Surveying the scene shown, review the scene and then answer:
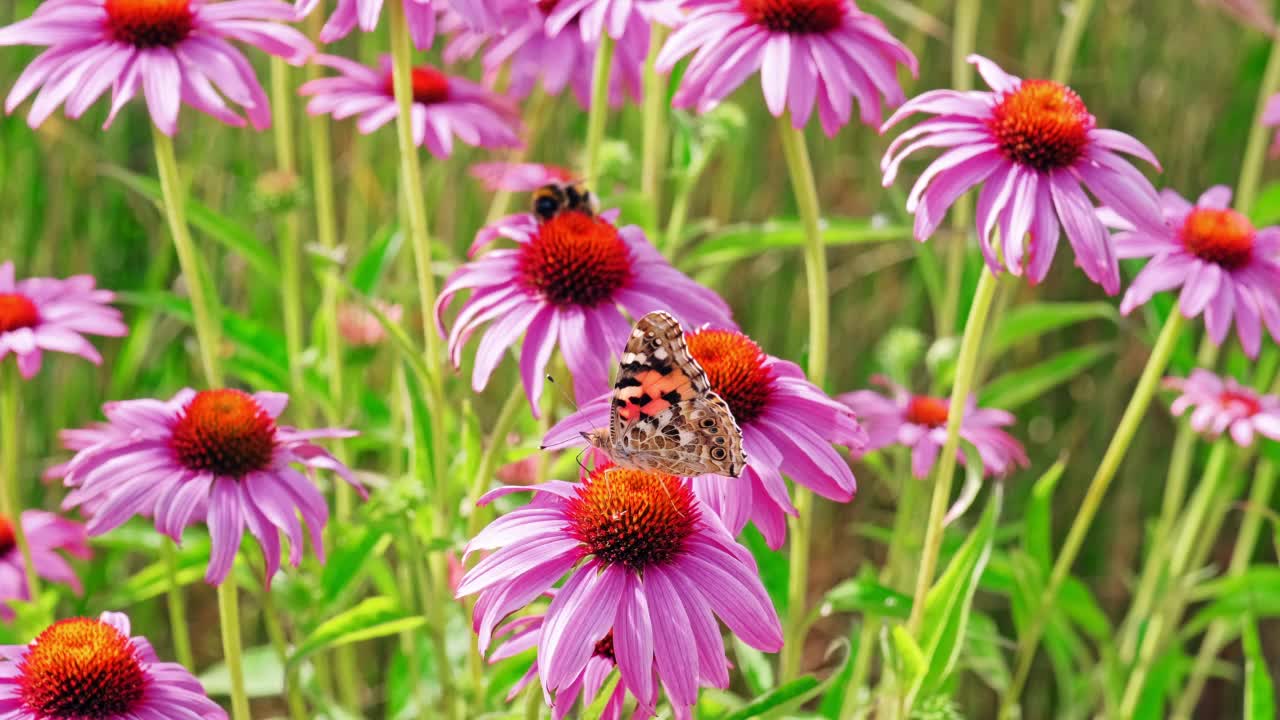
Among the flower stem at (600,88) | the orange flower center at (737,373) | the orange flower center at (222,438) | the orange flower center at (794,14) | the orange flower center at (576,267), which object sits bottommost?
the orange flower center at (222,438)

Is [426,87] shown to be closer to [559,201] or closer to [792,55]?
[559,201]

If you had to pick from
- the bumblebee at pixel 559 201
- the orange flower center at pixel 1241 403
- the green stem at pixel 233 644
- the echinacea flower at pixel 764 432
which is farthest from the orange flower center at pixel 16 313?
the orange flower center at pixel 1241 403

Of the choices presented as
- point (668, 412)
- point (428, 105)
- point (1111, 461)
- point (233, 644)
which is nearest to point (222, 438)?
point (233, 644)

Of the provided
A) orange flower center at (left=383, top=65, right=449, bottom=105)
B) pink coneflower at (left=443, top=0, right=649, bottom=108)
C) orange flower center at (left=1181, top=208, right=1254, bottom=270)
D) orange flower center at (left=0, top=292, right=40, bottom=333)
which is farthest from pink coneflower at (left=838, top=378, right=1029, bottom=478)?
orange flower center at (left=0, top=292, right=40, bottom=333)

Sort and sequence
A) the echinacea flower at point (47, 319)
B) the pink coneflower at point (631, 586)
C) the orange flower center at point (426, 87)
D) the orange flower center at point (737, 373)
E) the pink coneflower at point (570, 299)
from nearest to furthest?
the pink coneflower at point (631, 586)
the orange flower center at point (737, 373)
the pink coneflower at point (570, 299)
the echinacea flower at point (47, 319)
the orange flower center at point (426, 87)

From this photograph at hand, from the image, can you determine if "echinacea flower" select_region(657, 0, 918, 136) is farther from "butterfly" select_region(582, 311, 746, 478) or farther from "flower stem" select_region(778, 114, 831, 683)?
"butterfly" select_region(582, 311, 746, 478)

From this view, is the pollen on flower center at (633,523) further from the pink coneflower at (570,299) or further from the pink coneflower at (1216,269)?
the pink coneflower at (1216,269)

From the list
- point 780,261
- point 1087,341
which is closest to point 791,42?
point 780,261

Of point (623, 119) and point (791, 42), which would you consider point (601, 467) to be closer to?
point (791, 42)
